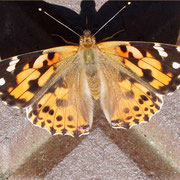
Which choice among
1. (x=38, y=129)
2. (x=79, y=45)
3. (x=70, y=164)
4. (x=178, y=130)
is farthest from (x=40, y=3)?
(x=178, y=130)

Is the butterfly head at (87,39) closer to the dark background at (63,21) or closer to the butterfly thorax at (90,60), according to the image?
the butterfly thorax at (90,60)

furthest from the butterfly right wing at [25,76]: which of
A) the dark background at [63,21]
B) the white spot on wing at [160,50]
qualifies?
the white spot on wing at [160,50]

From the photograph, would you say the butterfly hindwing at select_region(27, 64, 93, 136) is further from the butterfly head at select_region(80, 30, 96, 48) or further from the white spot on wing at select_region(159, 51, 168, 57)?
the white spot on wing at select_region(159, 51, 168, 57)

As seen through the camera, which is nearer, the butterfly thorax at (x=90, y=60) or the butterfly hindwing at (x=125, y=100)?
the butterfly hindwing at (x=125, y=100)

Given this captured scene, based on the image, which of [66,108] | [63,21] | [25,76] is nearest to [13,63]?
[25,76]

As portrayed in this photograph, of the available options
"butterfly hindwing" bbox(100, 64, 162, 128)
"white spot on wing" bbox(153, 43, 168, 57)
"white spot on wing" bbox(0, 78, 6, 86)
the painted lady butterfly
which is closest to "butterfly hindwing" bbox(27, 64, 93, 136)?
the painted lady butterfly

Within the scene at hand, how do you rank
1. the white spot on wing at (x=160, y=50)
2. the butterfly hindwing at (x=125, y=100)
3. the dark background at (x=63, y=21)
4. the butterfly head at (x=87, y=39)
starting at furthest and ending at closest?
1. the dark background at (x=63, y=21)
2. the butterfly head at (x=87, y=39)
3. the butterfly hindwing at (x=125, y=100)
4. the white spot on wing at (x=160, y=50)

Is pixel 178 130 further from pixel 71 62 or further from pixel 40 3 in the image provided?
pixel 40 3

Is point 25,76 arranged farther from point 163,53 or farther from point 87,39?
point 163,53
